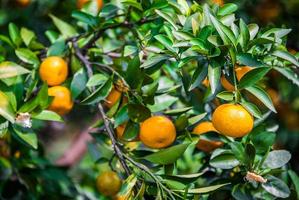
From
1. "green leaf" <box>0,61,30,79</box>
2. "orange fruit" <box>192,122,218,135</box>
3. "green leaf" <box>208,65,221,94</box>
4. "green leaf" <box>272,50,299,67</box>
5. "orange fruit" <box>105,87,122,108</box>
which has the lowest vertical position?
"orange fruit" <box>192,122,218,135</box>

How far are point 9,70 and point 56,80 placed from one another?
0.10 meters

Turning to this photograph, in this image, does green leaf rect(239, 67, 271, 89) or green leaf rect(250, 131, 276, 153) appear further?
green leaf rect(250, 131, 276, 153)

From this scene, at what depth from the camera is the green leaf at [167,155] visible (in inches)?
40.6

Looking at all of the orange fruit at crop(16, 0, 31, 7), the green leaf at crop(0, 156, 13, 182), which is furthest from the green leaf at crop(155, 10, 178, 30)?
the orange fruit at crop(16, 0, 31, 7)

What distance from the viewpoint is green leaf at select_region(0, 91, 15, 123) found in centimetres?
102

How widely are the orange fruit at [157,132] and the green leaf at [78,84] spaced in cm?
18

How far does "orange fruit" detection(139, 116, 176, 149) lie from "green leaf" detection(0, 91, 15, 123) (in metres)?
0.25

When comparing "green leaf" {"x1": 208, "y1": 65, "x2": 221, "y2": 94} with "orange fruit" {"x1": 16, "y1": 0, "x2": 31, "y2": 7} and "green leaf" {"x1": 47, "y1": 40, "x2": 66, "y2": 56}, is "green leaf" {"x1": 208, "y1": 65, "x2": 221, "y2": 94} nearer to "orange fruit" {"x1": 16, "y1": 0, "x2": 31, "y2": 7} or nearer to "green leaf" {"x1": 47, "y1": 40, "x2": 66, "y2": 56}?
"green leaf" {"x1": 47, "y1": 40, "x2": 66, "y2": 56}

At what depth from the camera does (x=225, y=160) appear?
1118 millimetres

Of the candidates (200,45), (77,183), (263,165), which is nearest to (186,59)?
(200,45)

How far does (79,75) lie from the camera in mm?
1205

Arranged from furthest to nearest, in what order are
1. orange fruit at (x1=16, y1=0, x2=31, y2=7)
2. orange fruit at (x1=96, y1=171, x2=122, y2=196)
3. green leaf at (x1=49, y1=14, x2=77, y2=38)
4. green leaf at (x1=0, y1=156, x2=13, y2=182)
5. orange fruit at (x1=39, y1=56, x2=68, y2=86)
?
orange fruit at (x1=16, y1=0, x2=31, y2=7)
green leaf at (x1=0, y1=156, x2=13, y2=182)
green leaf at (x1=49, y1=14, x2=77, y2=38)
orange fruit at (x1=96, y1=171, x2=122, y2=196)
orange fruit at (x1=39, y1=56, x2=68, y2=86)

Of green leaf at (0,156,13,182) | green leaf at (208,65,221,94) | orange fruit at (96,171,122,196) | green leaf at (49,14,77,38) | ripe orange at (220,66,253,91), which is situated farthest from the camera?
green leaf at (0,156,13,182)

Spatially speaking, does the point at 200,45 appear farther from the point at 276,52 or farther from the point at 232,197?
the point at 232,197
